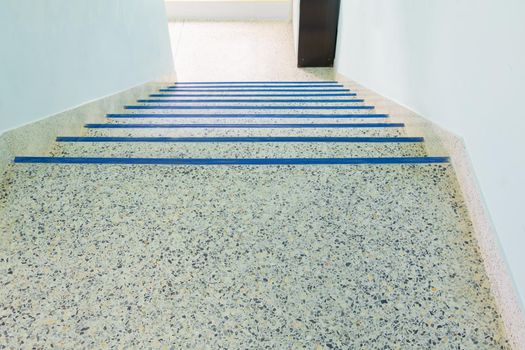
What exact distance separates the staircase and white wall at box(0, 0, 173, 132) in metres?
0.23

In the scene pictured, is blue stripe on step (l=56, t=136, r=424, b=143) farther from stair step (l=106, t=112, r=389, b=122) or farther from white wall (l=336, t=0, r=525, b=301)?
stair step (l=106, t=112, r=389, b=122)

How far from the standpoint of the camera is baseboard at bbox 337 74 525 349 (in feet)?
2.59

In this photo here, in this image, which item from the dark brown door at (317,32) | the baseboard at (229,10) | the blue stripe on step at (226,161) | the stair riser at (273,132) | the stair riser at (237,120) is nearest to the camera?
the blue stripe on step at (226,161)

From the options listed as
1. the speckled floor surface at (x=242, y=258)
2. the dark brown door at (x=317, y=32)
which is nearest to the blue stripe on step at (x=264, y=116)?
the speckled floor surface at (x=242, y=258)

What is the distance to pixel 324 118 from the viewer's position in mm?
2076

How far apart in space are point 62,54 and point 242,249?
124cm

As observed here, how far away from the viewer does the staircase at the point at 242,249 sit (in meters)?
0.81

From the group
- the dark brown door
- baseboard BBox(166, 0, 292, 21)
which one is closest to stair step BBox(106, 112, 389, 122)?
the dark brown door

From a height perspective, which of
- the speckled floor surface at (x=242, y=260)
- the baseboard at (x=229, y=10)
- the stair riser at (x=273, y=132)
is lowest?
the speckled floor surface at (x=242, y=260)

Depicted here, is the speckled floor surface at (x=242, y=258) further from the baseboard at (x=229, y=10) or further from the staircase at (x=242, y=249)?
the baseboard at (x=229, y=10)

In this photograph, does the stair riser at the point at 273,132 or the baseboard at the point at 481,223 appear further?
the stair riser at the point at 273,132

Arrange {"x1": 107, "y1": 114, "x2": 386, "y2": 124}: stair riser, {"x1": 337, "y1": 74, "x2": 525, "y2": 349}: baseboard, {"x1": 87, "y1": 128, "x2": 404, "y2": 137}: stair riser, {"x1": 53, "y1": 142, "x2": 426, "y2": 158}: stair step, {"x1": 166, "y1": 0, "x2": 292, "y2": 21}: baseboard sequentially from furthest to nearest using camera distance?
1. {"x1": 166, "y1": 0, "x2": 292, "y2": 21}: baseboard
2. {"x1": 107, "y1": 114, "x2": 386, "y2": 124}: stair riser
3. {"x1": 87, "y1": 128, "x2": 404, "y2": 137}: stair riser
4. {"x1": 53, "y1": 142, "x2": 426, "y2": 158}: stair step
5. {"x1": 337, "y1": 74, "x2": 525, "y2": 349}: baseboard

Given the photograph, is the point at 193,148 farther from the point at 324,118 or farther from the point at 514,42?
the point at 514,42

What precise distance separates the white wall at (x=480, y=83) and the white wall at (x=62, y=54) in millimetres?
1433
